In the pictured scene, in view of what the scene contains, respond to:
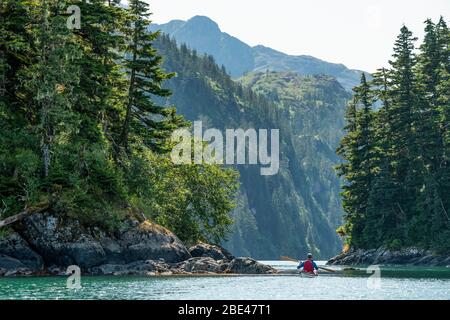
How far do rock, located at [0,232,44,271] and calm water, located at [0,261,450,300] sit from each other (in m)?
3.62

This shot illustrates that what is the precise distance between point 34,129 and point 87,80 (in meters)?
7.17

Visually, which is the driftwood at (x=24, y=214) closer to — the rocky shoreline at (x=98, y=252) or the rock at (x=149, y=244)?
the rocky shoreline at (x=98, y=252)

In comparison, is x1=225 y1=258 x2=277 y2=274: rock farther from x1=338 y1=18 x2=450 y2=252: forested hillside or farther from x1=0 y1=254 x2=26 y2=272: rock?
x1=338 y1=18 x2=450 y2=252: forested hillside

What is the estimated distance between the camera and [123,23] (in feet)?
201

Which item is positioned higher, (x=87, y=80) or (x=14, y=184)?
(x=87, y=80)

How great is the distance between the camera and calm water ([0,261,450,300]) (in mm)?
32938

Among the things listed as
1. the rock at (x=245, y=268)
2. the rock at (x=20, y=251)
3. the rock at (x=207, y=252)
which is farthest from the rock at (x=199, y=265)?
the rock at (x=20, y=251)

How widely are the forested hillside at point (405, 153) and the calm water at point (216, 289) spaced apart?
39.1m

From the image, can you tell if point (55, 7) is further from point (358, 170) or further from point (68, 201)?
point (358, 170)

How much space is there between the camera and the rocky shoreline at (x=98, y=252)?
46.5 metres

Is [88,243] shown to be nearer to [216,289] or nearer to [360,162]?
[216,289]

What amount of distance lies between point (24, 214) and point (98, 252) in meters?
6.33

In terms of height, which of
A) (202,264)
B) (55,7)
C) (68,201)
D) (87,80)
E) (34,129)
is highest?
(55,7)

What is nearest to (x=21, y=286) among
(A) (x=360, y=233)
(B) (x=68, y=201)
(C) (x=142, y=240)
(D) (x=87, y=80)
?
(B) (x=68, y=201)
